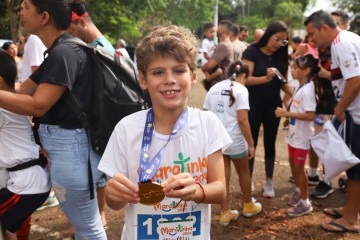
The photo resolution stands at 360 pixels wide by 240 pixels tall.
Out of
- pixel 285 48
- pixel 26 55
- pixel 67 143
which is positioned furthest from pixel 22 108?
pixel 285 48

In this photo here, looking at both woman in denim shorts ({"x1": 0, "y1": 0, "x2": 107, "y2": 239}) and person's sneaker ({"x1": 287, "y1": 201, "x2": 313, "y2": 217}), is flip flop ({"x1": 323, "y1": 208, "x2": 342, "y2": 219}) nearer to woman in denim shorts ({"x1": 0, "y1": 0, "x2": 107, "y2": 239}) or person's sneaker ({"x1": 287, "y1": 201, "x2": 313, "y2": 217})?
person's sneaker ({"x1": 287, "y1": 201, "x2": 313, "y2": 217})

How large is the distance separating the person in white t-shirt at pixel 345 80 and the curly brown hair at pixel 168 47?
2219 millimetres

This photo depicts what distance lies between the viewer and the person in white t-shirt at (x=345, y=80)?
329 cm

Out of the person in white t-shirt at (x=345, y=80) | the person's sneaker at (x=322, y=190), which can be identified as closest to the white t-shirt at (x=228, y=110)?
the person in white t-shirt at (x=345, y=80)

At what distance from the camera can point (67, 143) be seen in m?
2.23

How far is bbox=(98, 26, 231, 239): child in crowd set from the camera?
5.27 feet

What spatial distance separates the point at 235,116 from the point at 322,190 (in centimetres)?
182

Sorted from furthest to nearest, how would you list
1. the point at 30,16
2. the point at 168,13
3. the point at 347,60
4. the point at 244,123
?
the point at 168,13 < the point at 244,123 < the point at 347,60 < the point at 30,16

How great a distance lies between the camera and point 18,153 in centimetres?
232

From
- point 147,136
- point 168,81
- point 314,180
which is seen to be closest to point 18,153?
point 147,136

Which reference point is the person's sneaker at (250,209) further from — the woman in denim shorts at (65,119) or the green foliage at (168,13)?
the green foliage at (168,13)

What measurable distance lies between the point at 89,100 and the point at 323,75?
309cm

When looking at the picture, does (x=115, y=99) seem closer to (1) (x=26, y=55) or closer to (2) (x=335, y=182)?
(1) (x=26, y=55)

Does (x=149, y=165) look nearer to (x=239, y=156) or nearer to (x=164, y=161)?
(x=164, y=161)
